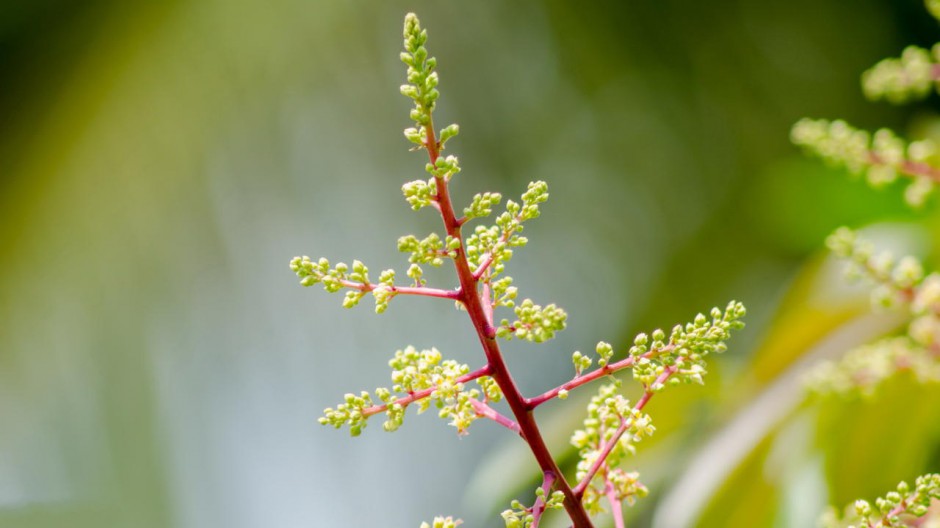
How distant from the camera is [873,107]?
1.66m

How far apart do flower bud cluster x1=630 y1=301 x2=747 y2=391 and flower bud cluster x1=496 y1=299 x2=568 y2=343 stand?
3 centimetres

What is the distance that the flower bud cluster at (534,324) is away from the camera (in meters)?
0.26

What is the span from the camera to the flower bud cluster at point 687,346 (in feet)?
0.86

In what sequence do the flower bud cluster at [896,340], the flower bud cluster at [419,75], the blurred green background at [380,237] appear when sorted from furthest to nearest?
the blurred green background at [380,237]
the flower bud cluster at [896,340]
the flower bud cluster at [419,75]

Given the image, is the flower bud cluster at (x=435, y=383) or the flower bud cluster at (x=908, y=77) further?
the flower bud cluster at (x=908, y=77)

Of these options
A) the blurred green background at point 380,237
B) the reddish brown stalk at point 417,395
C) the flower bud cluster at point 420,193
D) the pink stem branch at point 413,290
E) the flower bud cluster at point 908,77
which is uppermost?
the blurred green background at point 380,237

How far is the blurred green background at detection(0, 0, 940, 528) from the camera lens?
0.92 m

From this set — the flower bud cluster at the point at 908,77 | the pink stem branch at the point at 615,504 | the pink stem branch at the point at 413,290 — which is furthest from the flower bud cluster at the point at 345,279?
the flower bud cluster at the point at 908,77

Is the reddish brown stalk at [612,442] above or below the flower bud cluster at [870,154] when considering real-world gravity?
below

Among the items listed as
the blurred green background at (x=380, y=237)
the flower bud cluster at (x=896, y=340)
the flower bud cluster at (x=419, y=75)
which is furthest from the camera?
the blurred green background at (x=380, y=237)

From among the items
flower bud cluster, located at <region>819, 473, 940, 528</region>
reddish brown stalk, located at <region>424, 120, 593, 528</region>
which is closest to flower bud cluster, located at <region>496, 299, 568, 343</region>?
reddish brown stalk, located at <region>424, 120, 593, 528</region>

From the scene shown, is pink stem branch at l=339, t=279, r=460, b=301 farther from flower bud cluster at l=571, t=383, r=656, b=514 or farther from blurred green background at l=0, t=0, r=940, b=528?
blurred green background at l=0, t=0, r=940, b=528

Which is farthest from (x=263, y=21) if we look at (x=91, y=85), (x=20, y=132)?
(x=20, y=132)

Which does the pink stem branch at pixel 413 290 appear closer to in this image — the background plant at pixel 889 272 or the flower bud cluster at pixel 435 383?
the flower bud cluster at pixel 435 383
